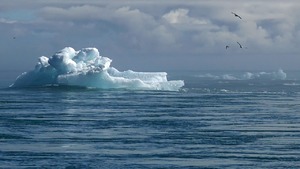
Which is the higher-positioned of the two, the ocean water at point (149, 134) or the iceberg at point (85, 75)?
the iceberg at point (85, 75)

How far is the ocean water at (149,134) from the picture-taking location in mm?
28109

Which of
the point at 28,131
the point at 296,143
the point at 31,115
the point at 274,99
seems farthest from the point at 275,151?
the point at 274,99

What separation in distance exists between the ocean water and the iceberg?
30.8 ft

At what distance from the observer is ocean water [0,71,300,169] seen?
28.1 meters

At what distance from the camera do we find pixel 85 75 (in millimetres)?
→ 69812

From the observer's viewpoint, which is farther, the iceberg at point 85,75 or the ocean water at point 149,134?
the iceberg at point 85,75

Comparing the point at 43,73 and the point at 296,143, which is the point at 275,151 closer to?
the point at 296,143

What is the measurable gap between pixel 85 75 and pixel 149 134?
34.2 metres

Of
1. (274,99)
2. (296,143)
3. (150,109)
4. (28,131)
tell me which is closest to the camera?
(296,143)

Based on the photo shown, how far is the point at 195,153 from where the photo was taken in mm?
29828

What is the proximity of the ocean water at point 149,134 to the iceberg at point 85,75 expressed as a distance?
938 cm

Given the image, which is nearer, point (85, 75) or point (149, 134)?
point (149, 134)

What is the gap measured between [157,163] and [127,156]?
6.19 feet

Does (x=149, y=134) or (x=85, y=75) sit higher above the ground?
(x=85, y=75)
